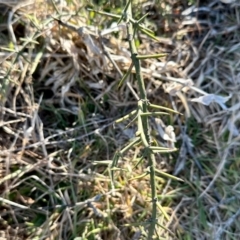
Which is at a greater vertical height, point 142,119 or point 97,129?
point 142,119

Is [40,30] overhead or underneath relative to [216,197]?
overhead

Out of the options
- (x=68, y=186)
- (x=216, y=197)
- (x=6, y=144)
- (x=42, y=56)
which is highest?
(x=42, y=56)

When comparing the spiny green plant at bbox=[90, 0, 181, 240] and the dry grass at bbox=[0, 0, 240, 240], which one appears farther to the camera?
the dry grass at bbox=[0, 0, 240, 240]

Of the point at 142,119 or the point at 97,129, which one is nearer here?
the point at 142,119

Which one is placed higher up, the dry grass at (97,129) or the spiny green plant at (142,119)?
the spiny green plant at (142,119)

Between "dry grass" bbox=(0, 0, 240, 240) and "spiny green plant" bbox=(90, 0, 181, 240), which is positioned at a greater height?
"spiny green plant" bbox=(90, 0, 181, 240)

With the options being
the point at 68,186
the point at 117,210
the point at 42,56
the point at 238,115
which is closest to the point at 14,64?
the point at 42,56

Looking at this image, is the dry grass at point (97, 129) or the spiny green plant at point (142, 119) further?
the dry grass at point (97, 129)

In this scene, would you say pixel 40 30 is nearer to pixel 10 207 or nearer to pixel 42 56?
pixel 42 56
